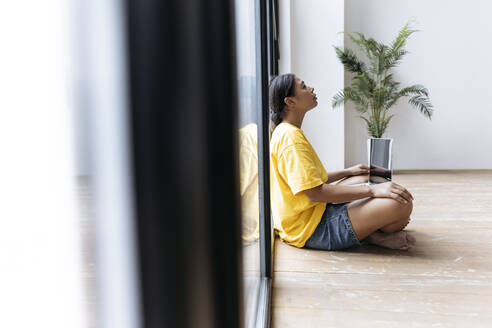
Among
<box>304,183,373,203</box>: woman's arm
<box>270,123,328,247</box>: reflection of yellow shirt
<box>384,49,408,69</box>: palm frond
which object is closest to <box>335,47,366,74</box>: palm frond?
<box>384,49,408,69</box>: palm frond

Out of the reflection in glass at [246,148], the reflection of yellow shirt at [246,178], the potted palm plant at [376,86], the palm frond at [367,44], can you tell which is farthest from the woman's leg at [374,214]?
the palm frond at [367,44]

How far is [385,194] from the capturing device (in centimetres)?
181

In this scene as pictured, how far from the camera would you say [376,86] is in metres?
4.19

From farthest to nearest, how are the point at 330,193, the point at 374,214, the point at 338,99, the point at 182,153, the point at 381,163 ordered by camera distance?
the point at 338,99
the point at 381,163
the point at 374,214
the point at 330,193
the point at 182,153

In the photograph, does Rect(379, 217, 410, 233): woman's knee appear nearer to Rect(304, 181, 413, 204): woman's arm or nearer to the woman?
the woman

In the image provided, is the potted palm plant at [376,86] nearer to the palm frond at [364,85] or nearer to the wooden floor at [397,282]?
the palm frond at [364,85]

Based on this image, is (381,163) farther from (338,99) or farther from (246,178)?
(338,99)

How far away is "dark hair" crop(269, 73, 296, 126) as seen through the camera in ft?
6.23

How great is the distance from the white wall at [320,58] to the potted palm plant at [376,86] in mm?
134

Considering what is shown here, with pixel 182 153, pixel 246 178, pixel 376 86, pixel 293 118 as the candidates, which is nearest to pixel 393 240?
pixel 293 118

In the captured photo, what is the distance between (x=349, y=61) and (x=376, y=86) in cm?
39

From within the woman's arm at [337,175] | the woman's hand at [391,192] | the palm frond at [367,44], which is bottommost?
the woman's arm at [337,175]

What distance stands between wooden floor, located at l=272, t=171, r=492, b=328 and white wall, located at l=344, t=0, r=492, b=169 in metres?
2.37

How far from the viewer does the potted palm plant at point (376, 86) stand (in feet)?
13.4
